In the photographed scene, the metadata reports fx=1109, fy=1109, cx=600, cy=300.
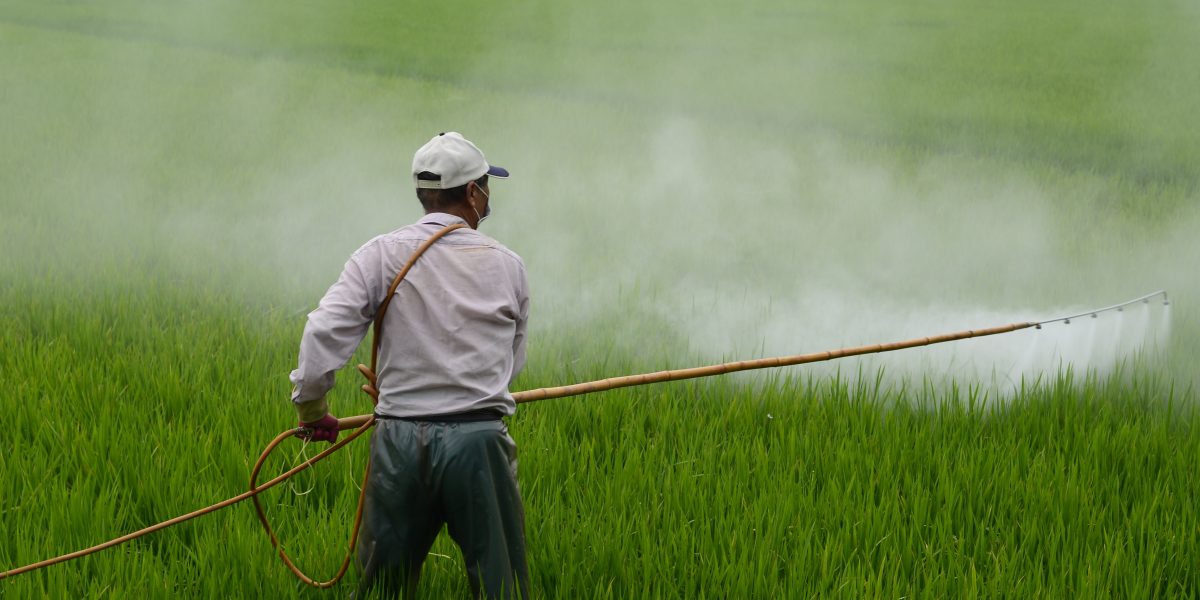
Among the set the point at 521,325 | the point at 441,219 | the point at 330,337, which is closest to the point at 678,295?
the point at 521,325

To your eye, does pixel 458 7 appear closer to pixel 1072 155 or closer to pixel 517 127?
pixel 517 127

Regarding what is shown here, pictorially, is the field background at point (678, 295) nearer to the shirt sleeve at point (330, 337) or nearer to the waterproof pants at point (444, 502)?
the waterproof pants at point (444, 502)

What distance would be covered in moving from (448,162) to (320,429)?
579mm

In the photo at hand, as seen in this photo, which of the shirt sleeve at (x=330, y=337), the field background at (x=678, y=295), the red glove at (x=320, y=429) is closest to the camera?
the shirt sleeve at (x=330, y=337)

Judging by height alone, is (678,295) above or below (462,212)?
below

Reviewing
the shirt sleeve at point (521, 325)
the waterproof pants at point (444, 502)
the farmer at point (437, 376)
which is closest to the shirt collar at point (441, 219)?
the farmer at point (437, 376)

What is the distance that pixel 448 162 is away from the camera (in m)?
2.17

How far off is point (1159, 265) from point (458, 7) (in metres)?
14.2

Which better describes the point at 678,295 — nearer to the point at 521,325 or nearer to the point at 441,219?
the point at 521,325

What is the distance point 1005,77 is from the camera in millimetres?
11227

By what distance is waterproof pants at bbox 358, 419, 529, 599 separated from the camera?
2.12m

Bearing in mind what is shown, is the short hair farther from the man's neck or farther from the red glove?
the red glove

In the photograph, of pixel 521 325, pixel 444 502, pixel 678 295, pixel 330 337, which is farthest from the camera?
pixel 678 295

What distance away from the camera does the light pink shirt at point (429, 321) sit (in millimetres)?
2107
